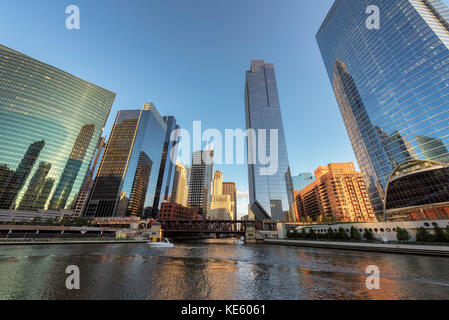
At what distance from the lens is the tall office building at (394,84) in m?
60.4

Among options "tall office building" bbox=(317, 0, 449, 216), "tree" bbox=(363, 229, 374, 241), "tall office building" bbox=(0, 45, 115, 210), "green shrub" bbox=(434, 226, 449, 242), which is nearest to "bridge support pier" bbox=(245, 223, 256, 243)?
"tree" bbox=(363, 229, 374, 241)

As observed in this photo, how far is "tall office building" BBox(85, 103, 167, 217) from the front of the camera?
132875mm

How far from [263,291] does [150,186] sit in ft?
559

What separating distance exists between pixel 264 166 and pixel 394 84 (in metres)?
74.3

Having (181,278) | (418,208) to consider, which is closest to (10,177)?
(181,278)

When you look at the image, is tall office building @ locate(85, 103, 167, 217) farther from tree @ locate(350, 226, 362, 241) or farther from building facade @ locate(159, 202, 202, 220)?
tree @ locate(350, 226, 362, 241)

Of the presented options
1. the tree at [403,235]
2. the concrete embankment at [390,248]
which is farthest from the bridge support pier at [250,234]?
the tree at [403,235]

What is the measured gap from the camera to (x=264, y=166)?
12088 cm

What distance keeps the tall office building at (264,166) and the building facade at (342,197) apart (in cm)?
2964

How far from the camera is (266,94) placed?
149625 mm

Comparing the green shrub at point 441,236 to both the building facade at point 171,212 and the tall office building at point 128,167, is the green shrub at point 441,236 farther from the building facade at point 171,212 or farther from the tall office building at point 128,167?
the tall office building at point 128,167

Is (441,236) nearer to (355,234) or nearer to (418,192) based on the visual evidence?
(355,234)

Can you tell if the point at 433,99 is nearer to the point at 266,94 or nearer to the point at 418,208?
the point at 418,208
